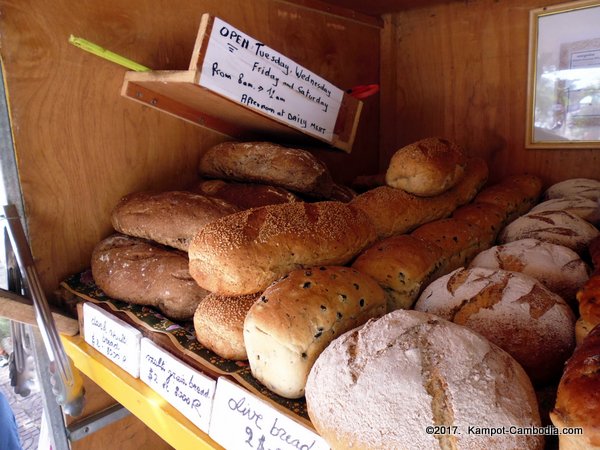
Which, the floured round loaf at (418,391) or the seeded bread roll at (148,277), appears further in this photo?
the seeded bread roll at (148,277)

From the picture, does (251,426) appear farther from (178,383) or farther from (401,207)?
(401,207)

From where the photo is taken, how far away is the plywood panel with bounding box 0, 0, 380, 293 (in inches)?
46.6

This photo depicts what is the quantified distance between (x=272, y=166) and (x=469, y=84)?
Result: 1031 millimetres

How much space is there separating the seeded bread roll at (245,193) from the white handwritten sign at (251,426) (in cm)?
62

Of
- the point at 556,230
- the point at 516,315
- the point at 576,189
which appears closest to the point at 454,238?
the point at 556,230

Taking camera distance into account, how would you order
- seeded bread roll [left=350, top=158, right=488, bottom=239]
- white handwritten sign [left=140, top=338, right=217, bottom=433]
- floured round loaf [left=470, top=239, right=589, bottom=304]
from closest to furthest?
1. white handwritten sign [left=140, top=338, right=217, bottom=433]
2. floured round loaf [left=470, top=239, right=589, bottom=304]
3. seeded bread roll [left=350, top=158, right=488, bottom=239]

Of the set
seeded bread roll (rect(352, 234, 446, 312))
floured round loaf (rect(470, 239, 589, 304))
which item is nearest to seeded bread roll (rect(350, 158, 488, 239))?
seeded bread roll (rect(352, 234, 446, 312))

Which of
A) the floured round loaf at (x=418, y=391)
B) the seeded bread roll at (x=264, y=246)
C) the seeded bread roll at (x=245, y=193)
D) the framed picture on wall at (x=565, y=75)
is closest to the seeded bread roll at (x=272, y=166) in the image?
the seeded bread roll at (x=245, y=193)

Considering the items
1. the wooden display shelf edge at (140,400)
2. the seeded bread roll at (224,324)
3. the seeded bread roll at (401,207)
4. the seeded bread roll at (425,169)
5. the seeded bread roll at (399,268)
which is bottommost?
the wooden display shelf edge at (140,400)

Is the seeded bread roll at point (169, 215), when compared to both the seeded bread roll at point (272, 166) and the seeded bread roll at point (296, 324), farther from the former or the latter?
the seeded bread roll at point (296, 324)

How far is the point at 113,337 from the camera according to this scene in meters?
1.09

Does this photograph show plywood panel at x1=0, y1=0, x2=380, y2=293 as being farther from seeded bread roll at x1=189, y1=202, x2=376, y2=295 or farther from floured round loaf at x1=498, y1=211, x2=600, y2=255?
floured round loaf at x1=498, y1=211, x2=600, y2=255

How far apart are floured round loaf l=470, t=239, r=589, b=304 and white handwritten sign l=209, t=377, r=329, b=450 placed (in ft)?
2.16

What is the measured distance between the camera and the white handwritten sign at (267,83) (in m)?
1.10
